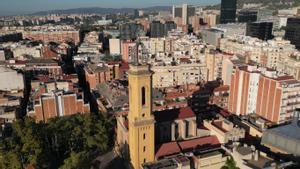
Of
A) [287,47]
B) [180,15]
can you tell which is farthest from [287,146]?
[180,15]

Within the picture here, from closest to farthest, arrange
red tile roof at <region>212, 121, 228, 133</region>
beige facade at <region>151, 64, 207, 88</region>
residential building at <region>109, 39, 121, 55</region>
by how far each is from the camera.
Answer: red tile roof at <region>212, 121, 228, 133</region> < beige facade at <region>151, 64, 207, 88</region> < residential building at <region>109, 39, 121, 55</region>

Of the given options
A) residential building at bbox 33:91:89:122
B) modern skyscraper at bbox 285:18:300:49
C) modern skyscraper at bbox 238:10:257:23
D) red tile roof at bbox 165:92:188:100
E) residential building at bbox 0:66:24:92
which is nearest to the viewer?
residential building at bbox 33:91:89:122

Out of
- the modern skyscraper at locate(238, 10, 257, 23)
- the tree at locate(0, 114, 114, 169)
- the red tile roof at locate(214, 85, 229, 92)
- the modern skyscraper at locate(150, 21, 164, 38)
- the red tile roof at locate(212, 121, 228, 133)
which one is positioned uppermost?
the modern skyscraper at locate(238, 10, 257, 23)

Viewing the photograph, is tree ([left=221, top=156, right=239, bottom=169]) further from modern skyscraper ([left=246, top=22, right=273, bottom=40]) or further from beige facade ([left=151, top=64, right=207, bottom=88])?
modern skyscraper ([left=246, top=22, right=273, bottom=40])

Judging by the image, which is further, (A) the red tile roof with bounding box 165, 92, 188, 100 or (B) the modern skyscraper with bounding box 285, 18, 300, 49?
(B) the modern skyscraper with bounding box 285, 18, 300, 49

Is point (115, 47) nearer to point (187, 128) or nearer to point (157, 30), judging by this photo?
point (157, 30)

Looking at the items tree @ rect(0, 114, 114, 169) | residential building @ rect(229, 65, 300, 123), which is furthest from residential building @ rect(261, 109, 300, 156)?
tree @ rect(0, 114, 114, 169)

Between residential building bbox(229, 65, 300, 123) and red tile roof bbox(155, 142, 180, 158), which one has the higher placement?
residential building bbox(229, 65, 300, 123)

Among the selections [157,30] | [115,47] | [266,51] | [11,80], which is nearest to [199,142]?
[11,80]
